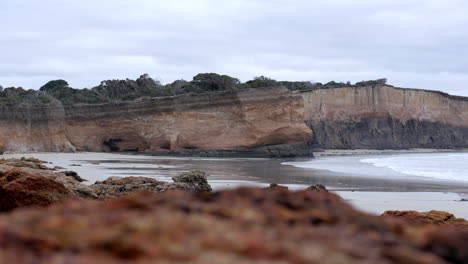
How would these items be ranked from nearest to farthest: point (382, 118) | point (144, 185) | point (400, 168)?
point (144, 185) < point (400, 168) < point (382, 118)

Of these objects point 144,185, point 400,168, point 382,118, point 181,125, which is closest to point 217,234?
point 144,185

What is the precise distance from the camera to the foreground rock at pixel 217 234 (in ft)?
5.10

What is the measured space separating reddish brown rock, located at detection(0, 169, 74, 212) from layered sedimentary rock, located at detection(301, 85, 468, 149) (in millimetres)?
52087

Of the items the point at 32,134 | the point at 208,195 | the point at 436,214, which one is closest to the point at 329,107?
the point at 32,134

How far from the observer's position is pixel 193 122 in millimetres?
38188

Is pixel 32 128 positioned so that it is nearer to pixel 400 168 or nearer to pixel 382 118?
pixel 400 168

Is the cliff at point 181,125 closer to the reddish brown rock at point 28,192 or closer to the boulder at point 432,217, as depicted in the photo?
the boulder at point 432,217

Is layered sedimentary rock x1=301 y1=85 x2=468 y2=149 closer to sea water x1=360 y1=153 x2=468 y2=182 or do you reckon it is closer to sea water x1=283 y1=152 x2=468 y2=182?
sea water x1=360 y1=153 x2=468 y2=182

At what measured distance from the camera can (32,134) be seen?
36156mm

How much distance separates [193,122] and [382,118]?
30799 millimetres

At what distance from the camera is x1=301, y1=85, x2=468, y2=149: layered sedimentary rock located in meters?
58.4

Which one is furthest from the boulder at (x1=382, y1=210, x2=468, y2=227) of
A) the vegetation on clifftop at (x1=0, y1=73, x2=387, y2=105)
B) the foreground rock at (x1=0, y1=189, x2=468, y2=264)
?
the vegetation on clifftop at (x1=0, y1=73, x2=387, y2=105)

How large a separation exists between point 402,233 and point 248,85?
5103 centimetres

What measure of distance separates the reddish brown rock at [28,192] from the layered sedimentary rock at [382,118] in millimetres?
52087
